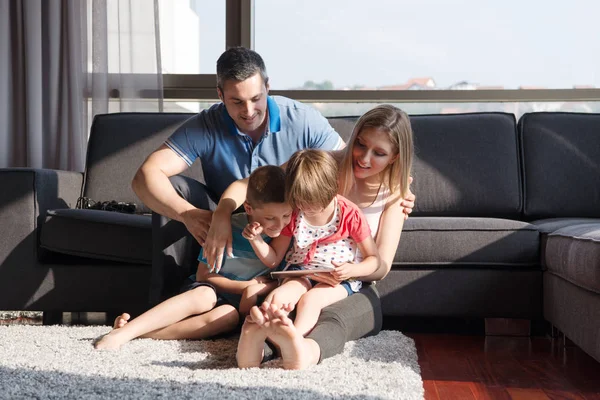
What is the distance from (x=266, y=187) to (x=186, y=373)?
516 mm

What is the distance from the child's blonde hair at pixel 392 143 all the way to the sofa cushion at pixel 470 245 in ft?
1.10

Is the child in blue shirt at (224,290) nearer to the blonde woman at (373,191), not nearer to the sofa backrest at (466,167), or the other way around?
the blonde woman at (373,191)

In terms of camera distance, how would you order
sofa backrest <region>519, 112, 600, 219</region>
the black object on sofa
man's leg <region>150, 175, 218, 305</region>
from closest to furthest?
man's leg <region>150, 175, 218, 305</region> → the black object on sofa → sofa backrest <region>519, 112, 600, 219</region>

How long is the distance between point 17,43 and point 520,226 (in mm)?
2692

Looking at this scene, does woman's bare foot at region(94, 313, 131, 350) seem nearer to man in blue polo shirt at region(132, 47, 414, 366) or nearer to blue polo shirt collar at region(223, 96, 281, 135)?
man in blue polo shirt at region(132, 47, 414, 366)

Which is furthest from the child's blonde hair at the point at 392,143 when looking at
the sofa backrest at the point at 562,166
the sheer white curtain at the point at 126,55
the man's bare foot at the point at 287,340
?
the sheer white curtain at the point at 126,55

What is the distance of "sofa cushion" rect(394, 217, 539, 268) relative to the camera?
8.14 feet

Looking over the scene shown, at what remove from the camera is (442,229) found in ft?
8.21

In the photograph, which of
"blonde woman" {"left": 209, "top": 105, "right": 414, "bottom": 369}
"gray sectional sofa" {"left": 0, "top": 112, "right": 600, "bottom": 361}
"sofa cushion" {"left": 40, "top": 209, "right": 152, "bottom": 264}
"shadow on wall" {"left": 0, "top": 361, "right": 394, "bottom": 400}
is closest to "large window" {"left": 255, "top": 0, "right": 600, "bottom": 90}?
"gray sectional sofa" {"left": 0, "top": 112, "right": 600, "bottom": 361}

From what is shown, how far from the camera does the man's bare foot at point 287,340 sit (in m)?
1.65

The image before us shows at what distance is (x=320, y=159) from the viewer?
1.95 meters

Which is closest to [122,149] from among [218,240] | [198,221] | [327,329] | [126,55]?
[126,55]

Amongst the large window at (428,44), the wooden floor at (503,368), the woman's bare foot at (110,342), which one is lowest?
the wooden floor at (503,368)

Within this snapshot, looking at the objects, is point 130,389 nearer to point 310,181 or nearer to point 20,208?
point 310,181
